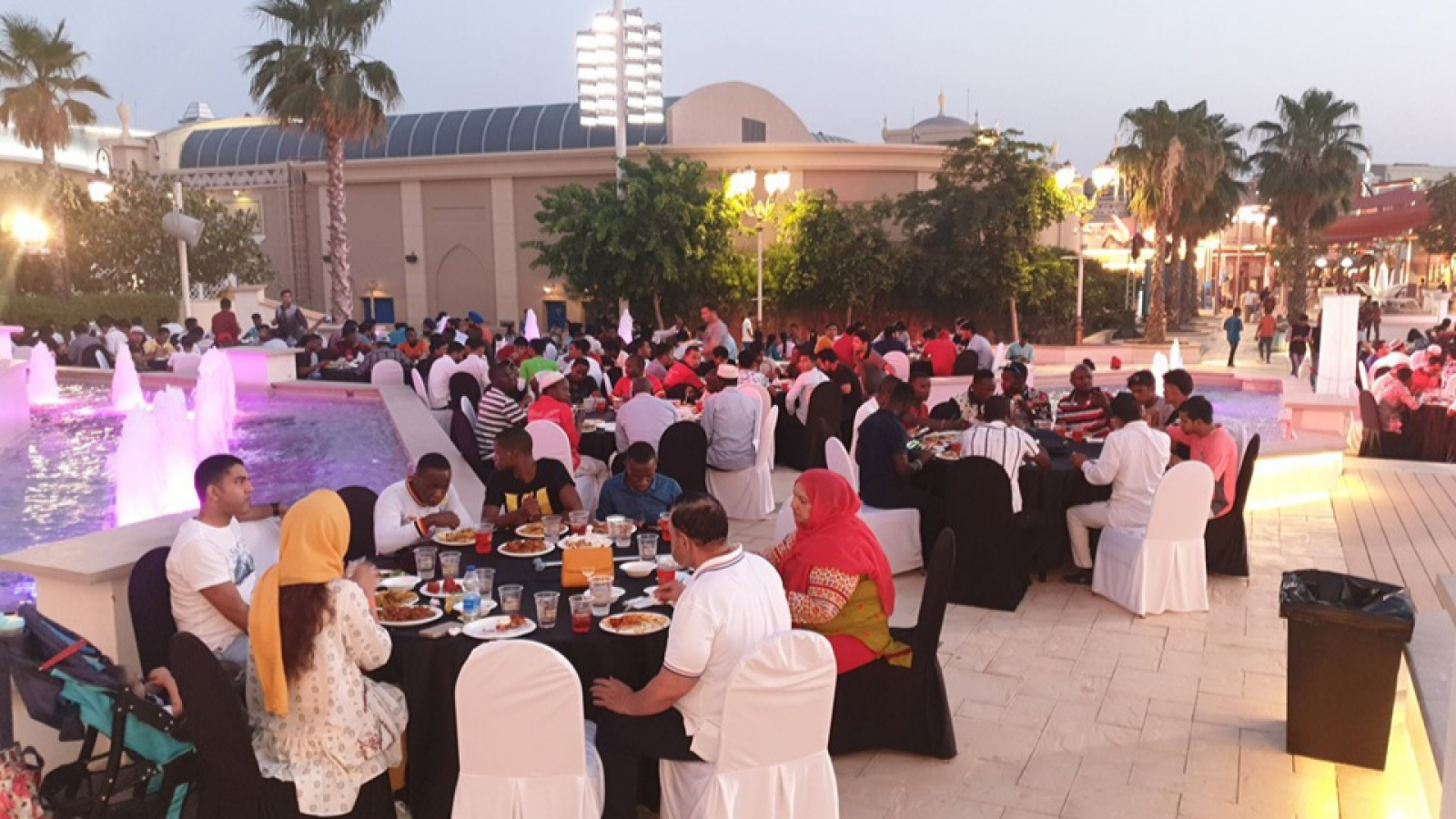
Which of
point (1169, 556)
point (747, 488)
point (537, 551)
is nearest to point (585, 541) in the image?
point (537, 551)

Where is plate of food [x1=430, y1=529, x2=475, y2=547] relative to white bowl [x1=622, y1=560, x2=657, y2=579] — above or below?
above

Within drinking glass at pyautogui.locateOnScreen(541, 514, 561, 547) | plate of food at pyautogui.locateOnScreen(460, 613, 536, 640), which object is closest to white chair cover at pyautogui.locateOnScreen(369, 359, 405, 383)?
drinking glass at pyautogui.locateOnScreen(541, 514, 561, 547)

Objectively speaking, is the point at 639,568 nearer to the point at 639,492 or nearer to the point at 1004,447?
the point at 639,492

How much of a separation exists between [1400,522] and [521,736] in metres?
9.03

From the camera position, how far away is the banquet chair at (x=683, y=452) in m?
8.98

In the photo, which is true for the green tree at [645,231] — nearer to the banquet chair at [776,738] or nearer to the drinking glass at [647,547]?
the drinking glass at [647,547]

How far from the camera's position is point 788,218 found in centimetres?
2677

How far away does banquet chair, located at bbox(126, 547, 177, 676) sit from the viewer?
4441 mm

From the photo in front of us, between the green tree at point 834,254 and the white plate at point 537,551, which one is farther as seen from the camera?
the green tree at point 834,254

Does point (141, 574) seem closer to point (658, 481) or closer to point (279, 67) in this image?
point (658, 481)

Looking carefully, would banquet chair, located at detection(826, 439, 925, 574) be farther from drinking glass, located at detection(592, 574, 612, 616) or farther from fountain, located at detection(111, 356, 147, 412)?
fountain, located at detection(111, 356, 147, 412)

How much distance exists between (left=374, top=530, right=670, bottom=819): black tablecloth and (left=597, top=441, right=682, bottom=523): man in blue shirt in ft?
5.91

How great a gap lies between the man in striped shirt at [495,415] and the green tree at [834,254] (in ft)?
58.9

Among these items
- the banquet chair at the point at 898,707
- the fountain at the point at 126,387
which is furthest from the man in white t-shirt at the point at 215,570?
the fountain at the point at 126,387
